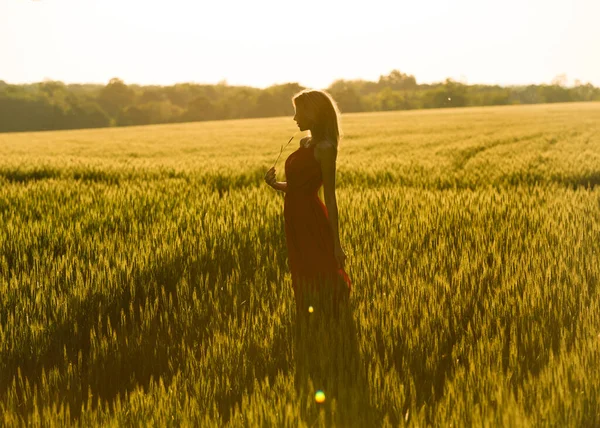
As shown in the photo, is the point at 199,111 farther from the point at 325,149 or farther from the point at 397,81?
the point at 325,149

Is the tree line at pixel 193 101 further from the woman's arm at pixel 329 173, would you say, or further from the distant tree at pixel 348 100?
the woman's arm at pixel 329 173

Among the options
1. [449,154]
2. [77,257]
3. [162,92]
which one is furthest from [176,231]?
[162,92]

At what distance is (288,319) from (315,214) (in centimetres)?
63

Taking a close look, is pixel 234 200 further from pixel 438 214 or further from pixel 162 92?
pixel 162 92

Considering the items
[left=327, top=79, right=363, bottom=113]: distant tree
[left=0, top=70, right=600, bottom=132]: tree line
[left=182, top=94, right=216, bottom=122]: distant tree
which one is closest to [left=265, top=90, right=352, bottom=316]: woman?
[left=0, top=70, right=600, bottom=132]: tree line

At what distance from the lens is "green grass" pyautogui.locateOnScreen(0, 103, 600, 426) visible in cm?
220

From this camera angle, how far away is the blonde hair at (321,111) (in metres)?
3.17

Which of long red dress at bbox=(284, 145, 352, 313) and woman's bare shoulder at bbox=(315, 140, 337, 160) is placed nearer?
woman's bare shoulder at bbox=(315, 140, 337, 160)

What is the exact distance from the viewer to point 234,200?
6.41m

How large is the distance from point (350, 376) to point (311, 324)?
553 mm

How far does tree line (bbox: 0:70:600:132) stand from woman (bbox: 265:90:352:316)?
230ft

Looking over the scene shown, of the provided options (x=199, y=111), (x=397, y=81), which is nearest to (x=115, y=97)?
(x=199, y=111)

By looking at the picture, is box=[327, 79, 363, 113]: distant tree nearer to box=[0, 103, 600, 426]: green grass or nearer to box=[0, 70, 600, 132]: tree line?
box=[0, 70, 600, 132]: tree line

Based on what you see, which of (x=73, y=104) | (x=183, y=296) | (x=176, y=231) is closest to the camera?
(x=183, y=296)
